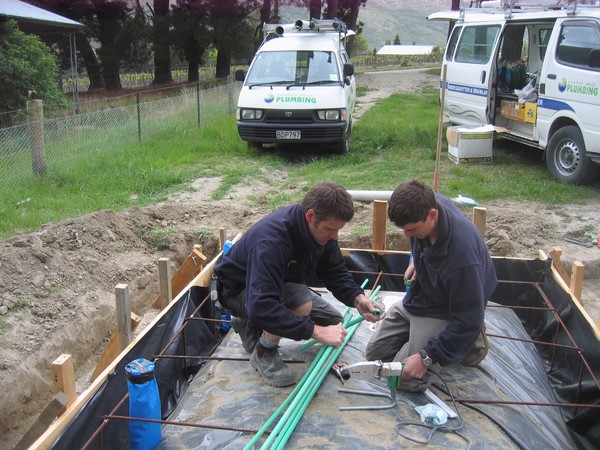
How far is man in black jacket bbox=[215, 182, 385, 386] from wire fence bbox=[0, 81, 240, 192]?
5.24m

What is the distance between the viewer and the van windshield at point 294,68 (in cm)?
973

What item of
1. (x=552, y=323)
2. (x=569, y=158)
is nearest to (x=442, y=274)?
(x=552, y=323)

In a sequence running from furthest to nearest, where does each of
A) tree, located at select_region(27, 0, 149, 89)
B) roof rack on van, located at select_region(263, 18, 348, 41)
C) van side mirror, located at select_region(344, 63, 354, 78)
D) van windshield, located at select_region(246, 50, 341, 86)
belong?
tree, located at select_region(27, 0, 149, 89), roof rack on van, located at select_region(263, 18, 348, 41), van side mirror, located at select_region(344, 63, 354, 78), van windshield, located at select_region(246, 50, 341, 86)

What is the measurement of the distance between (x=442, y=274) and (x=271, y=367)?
1.09m

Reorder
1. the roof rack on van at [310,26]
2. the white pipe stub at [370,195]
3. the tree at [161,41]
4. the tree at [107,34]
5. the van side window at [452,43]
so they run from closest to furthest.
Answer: the white pipe stub at [370,195], the van side window at [452,43], the roof rack on van at [310,26], the tree at [107,34], the tree at [161,41]

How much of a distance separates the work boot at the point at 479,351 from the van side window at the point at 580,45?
17.0 ft

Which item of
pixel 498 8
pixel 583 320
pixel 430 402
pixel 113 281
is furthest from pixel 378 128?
pixel 430 402

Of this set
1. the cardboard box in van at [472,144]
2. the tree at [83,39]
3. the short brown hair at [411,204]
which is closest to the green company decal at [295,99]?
the cardboard box in van at [472,144]

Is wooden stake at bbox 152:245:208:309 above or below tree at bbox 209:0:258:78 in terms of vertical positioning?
below

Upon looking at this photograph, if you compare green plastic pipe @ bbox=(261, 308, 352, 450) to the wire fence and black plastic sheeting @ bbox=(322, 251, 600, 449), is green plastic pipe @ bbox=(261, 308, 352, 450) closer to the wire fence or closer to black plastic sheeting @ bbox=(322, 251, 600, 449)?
black plastic sheeting @ bbox=(322, 251, 600, 449)

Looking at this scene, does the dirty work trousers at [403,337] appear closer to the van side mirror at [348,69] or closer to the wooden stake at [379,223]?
the wooden stake at [379,223]

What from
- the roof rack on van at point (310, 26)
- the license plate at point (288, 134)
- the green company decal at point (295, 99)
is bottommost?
the license plate at point (288, 134)

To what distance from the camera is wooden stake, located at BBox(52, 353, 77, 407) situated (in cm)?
268

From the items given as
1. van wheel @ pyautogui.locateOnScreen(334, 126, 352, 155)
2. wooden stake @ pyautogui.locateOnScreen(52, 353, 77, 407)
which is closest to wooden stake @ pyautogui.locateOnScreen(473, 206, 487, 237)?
wooden stake @ pyautogui.locateOnScreen(52, 353, 77, 407)
